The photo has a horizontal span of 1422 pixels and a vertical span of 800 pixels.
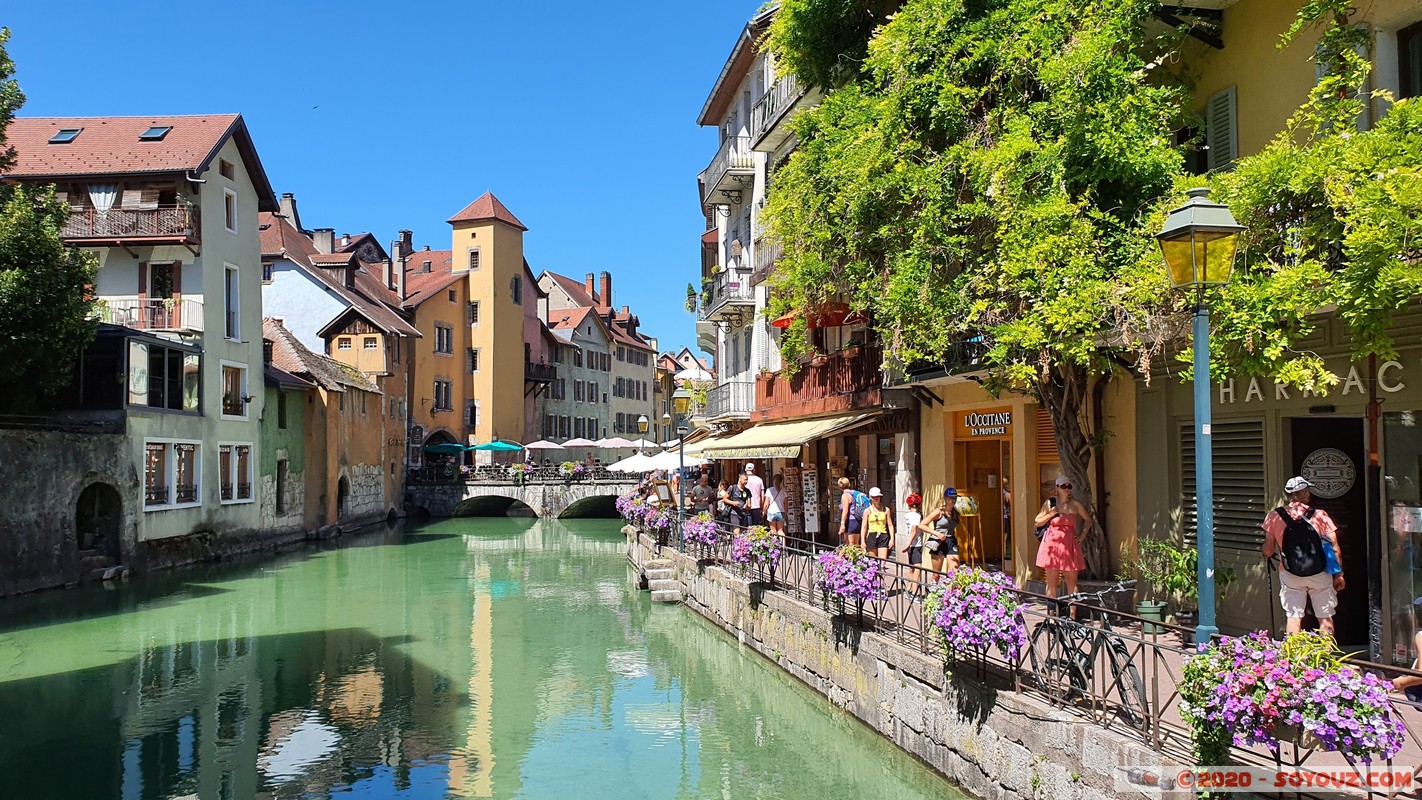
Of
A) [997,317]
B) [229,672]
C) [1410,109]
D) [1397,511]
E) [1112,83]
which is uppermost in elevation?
[1112,83]

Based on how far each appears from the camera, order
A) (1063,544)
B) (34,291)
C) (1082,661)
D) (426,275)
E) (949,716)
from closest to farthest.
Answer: (1082,661)
(949,716)
(1063,544)
(34,291)
(426,275)

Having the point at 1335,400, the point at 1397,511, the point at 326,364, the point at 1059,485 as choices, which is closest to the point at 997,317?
the point at 1059,485

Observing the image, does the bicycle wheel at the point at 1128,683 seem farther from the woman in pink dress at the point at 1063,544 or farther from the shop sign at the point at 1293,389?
the woman in pink dress at the point at 1063,544

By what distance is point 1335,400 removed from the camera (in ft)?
36.8

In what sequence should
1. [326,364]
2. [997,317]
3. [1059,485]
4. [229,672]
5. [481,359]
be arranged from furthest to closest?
1. [481,359]
2. [326,364]
3. [229,672]
4. [997,317]
5. [1059,485]

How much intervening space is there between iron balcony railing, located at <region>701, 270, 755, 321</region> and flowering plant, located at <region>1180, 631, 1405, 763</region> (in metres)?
26.0

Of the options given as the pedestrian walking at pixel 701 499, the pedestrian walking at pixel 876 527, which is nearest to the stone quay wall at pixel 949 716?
the pedestrian walking at pixel 876 527

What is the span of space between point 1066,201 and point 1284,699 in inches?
292

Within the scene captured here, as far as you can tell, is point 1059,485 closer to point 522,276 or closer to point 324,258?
point 324,258

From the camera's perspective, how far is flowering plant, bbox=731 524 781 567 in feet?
56.2

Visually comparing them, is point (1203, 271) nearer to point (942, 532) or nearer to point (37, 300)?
point (942, 532)

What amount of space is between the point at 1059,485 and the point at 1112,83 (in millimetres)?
4792

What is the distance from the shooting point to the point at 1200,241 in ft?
23.3

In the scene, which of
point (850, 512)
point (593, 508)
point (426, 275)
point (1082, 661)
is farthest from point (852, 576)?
point (426, 275)
